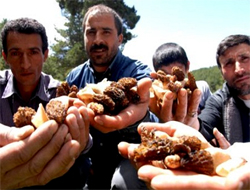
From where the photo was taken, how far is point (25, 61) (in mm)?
2326

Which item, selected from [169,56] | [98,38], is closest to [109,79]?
[98,38]

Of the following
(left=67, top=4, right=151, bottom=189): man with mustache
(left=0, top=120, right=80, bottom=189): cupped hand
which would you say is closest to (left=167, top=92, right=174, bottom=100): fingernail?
(left=67, top=4, right=151, bottom=189): man with mustache

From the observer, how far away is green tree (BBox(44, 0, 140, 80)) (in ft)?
47.7

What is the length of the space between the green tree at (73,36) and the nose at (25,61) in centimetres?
1220

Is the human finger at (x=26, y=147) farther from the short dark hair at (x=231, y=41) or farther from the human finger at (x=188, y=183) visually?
the short dark hair at (x=231, y=41)

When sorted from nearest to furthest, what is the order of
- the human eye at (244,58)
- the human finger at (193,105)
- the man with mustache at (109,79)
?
the man with mustache at (109,79), the human finger at (193,105), the human eye at (244,58)

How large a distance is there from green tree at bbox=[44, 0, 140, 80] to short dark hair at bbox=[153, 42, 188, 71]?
449 inches

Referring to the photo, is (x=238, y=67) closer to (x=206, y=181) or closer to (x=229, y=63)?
(x=229, y=63)

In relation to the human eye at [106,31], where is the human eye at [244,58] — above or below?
below

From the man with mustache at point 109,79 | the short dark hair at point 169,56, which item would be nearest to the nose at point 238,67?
the short dark hair at point 169,56

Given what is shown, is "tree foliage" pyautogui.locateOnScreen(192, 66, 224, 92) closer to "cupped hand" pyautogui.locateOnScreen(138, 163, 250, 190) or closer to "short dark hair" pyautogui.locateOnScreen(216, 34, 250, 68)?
"short dark hair" pyautogui.locateOnScreen(216, 34, 250, 68)

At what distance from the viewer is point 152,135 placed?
1352 millimetres

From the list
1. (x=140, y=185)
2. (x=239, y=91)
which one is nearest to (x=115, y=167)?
(x=140, y=185)

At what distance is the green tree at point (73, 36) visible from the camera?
14547 mm
